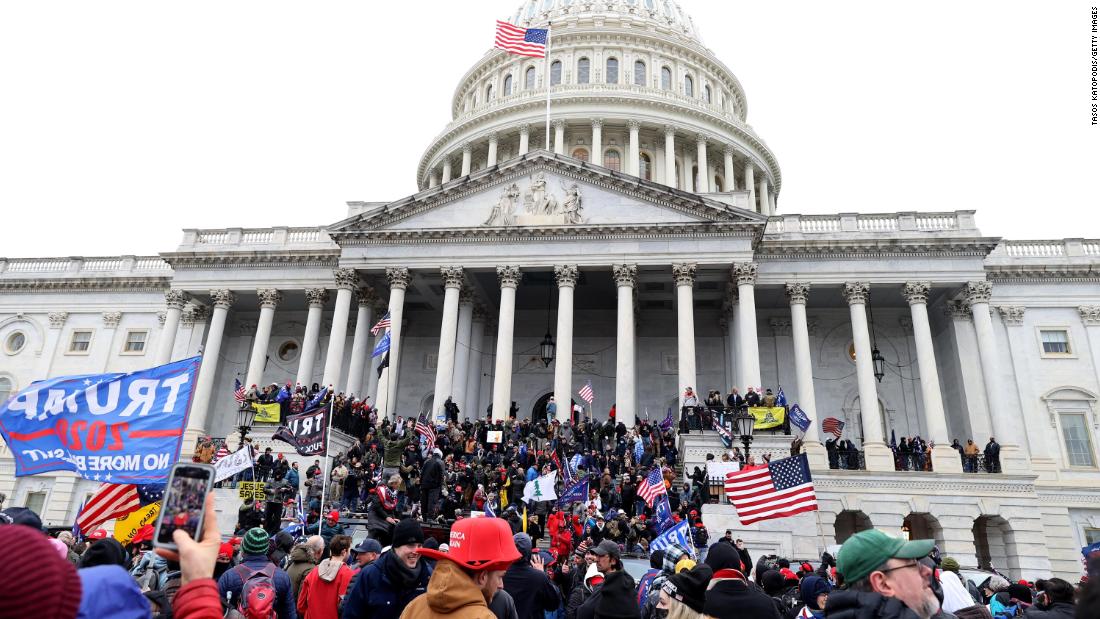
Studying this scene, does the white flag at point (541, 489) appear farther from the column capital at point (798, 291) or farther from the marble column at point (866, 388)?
the column capital at point (798, 291)

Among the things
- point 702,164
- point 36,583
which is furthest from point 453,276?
point 36,583

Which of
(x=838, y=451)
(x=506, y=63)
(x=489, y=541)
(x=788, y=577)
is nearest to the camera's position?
(x=489, y=541)

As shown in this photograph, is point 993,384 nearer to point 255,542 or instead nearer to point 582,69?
point 255,542

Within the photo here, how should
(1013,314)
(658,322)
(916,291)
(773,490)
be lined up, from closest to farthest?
(773,490), (916,291), (1013,314), (658,322)

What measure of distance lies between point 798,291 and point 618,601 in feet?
101

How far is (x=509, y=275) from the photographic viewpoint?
33406mm

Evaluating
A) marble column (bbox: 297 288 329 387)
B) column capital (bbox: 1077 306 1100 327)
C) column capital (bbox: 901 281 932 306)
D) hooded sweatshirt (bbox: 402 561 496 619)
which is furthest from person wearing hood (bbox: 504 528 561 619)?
column capital (bbox: 1077 306 1100 327)

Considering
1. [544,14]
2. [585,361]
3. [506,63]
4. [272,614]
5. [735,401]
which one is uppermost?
[544,14]

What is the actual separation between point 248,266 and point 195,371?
33.4m

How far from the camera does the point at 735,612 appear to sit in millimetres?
4922

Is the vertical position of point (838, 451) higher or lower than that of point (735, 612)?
higher

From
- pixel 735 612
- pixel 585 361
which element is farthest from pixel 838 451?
pixel 735 612

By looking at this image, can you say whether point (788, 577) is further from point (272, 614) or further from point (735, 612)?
point (272, 614)

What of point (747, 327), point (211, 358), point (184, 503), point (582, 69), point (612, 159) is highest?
point (582, 69)
